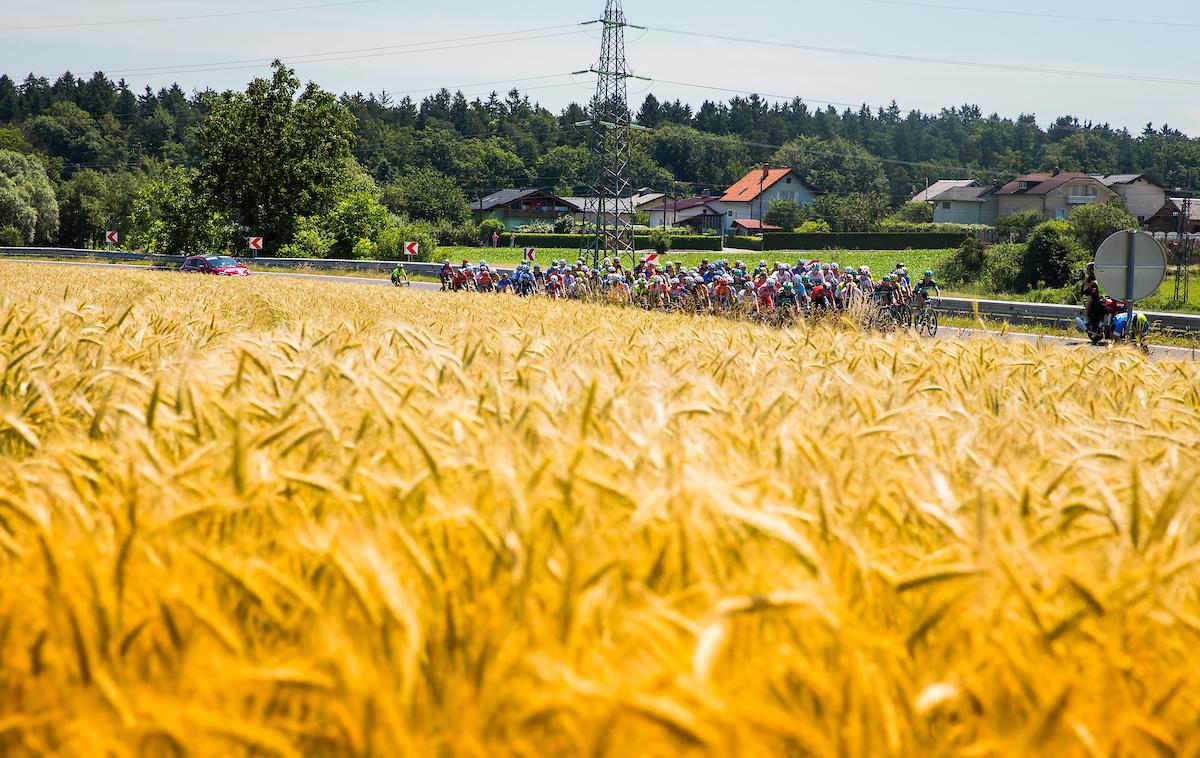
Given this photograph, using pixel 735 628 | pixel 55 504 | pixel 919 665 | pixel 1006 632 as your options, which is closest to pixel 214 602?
pixel 55 504

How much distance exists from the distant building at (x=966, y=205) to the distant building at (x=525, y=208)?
186ft

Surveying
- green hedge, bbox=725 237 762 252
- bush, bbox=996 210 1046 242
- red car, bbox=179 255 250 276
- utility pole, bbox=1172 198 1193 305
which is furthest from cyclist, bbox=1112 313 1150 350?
green hedge, bbox=725 237 762 252

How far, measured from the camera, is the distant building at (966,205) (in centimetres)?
15975

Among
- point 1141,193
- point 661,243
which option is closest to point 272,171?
point 661,243

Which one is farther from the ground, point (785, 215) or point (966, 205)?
point (966, 205)

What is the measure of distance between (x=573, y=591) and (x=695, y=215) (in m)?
167

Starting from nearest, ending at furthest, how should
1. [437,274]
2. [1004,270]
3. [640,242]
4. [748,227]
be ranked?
[1004,270]
[437,274]
[640,242]
[748,227]

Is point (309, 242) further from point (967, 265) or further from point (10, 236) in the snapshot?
point (10, 236)

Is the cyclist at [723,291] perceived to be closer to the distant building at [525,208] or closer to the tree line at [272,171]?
the tree line at [272,171]

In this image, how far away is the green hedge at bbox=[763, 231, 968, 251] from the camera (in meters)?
98.4

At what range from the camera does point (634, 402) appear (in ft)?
10.3

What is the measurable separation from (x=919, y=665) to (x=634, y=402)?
1585 mm

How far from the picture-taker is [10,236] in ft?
344

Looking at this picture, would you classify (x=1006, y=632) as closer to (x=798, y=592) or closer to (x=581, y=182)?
(x=798, y=592)
